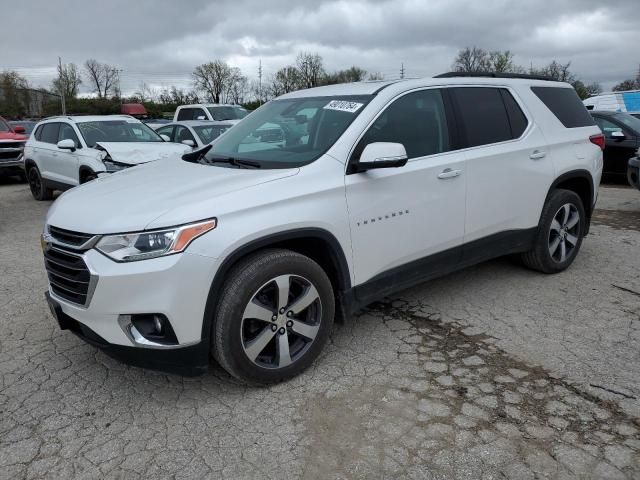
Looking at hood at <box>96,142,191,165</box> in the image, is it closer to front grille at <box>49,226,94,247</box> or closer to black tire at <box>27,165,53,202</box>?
black tire at <box>27,165,53,202</box>

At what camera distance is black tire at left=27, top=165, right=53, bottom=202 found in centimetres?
1089

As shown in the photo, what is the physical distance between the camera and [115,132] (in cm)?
980

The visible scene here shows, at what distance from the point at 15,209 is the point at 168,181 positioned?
8435 mm

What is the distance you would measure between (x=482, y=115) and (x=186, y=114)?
533 inches

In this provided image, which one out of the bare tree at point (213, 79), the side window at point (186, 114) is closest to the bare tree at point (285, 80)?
the bare tree at point (213, 79)

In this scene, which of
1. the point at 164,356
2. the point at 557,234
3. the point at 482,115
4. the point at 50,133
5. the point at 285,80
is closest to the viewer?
the point at 164,356

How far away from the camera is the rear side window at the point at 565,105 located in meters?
4.92

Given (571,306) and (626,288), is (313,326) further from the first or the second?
(626,288)

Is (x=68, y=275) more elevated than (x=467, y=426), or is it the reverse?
(x=68, y=275)

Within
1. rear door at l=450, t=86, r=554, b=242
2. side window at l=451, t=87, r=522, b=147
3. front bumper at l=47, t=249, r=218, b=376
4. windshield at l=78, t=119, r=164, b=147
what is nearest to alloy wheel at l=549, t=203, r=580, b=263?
rear door at l=450, t=86, r=554, b=242

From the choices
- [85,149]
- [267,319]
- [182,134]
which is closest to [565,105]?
[267,319]

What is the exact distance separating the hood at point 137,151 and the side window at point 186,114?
725cm

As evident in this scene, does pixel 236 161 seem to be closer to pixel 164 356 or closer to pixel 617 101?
pixel 164 356

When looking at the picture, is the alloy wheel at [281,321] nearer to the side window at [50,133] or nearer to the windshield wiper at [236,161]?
the windshield wiper at [236,161]
